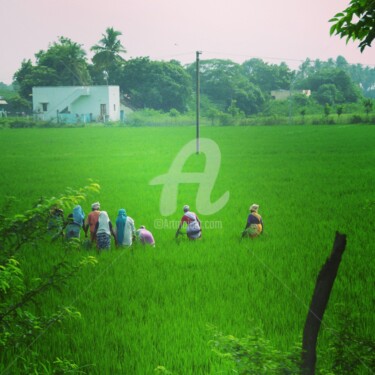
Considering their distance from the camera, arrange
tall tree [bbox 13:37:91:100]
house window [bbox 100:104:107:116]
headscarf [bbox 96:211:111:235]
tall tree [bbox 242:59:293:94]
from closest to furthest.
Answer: headscarf [bbox 96:211:111:235] → tall tree [bbox 13:37:91:100] → house window [bbox 100:104:107:116] → tall tree [bbox 242:59:293:94]

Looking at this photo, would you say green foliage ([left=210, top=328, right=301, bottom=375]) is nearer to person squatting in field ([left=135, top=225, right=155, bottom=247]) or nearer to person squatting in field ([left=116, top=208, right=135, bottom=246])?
person squatting in field ([left=116, top=208, right=135, bottom=246])

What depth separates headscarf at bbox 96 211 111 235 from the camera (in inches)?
248

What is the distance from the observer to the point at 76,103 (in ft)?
72.0

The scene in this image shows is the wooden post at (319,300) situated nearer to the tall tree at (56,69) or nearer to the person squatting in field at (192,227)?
the person squatting in field at (192,227)

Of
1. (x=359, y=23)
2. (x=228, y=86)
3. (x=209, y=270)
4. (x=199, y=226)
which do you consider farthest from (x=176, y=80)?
(x=359, y=23)

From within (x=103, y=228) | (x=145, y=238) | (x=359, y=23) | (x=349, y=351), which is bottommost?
(x=145, y=238)

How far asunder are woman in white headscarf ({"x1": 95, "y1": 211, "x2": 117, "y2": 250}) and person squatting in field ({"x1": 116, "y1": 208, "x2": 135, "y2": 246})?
0.10 meters

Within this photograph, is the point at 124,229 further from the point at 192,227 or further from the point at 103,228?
the point at 192,227

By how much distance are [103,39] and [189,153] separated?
8.39 m

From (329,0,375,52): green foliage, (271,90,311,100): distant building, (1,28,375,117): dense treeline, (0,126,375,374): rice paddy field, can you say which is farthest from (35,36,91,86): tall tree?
(329,0,375,52): green foliage

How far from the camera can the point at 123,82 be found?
69.7 feet

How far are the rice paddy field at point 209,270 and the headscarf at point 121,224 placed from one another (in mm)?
215

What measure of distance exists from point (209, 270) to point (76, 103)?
1738cm

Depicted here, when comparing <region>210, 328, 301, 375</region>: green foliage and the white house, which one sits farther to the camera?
the white house
